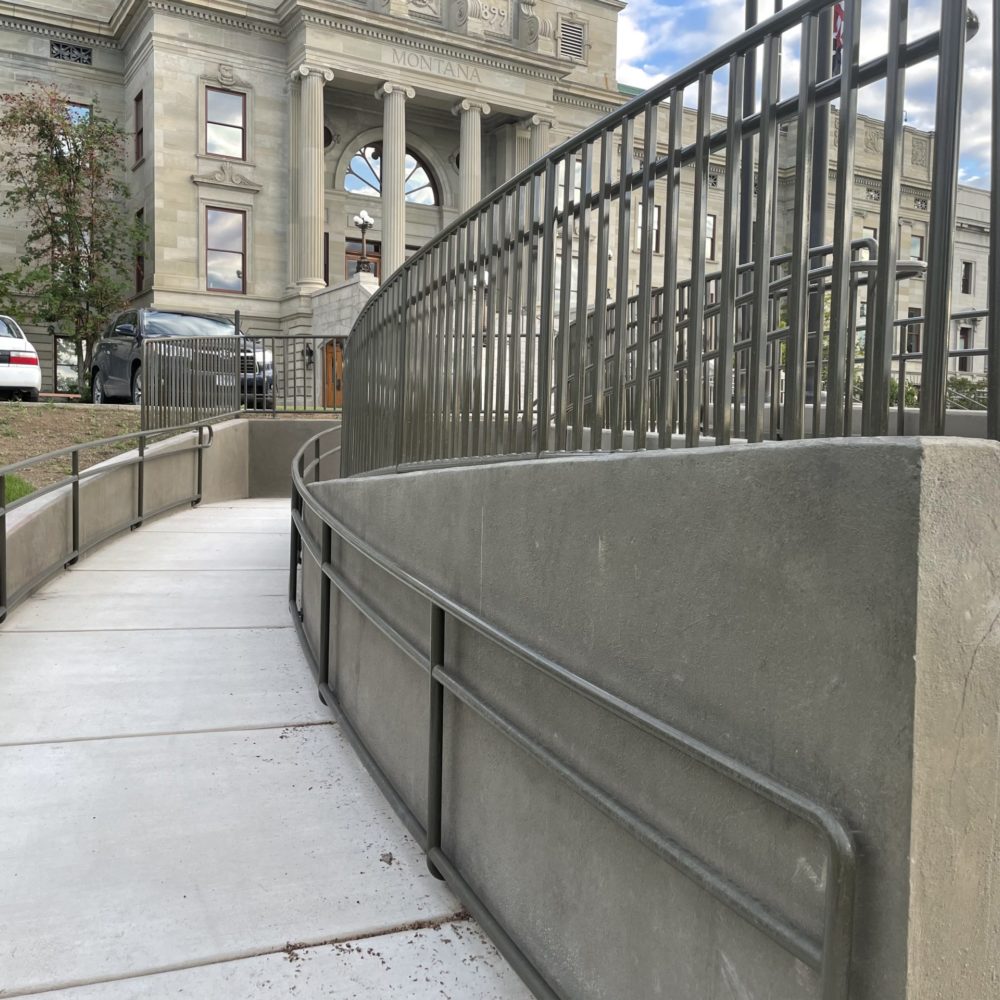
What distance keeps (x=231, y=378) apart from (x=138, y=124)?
76.6 ft

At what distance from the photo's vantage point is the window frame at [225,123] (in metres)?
32.1

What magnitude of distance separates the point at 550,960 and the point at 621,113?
2548mm

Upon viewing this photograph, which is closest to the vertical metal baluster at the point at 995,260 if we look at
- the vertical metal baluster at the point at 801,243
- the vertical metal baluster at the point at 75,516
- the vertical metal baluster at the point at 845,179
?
the vertical metal baluster at the point at 845,179

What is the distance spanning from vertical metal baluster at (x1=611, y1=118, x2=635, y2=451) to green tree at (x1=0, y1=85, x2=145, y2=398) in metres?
30.2

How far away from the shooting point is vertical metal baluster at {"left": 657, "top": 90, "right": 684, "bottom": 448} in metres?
2.61

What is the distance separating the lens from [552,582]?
111 inches

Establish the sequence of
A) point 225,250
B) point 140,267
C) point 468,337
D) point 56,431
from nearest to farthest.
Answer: point 468,337, point 56,431, point 225,250, point 140,267

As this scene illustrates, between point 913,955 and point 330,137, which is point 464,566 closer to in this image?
point 913,955

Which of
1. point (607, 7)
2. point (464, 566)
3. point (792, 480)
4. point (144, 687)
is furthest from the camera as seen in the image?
point (607, 7)

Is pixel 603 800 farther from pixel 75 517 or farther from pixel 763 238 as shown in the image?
pixel 75 517

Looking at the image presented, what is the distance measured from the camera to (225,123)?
108 ft

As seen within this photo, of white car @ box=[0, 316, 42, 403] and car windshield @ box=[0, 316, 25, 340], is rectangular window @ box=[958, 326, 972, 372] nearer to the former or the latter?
white car @ box=[0, 316, 42, 403]

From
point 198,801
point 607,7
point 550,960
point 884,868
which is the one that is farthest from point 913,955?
point 607,7

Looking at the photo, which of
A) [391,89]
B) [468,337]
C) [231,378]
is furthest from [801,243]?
[391,89]
